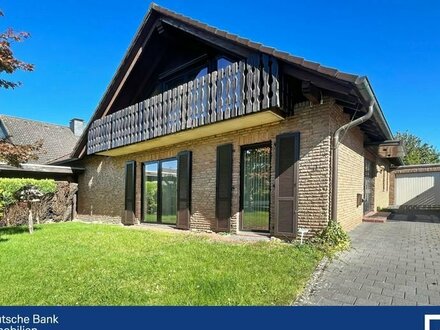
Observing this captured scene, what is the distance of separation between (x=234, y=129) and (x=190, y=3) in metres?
5.06

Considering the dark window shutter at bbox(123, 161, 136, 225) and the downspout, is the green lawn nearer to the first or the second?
the downspout

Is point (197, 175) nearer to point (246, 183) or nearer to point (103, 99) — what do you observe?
point (246, 183)

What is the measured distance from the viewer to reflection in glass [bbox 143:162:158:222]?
11762 mm

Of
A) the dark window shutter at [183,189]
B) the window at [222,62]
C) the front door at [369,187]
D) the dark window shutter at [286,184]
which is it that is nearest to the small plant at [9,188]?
the dark window shutter at [183,189]

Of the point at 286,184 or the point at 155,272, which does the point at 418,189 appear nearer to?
the point at 286,184

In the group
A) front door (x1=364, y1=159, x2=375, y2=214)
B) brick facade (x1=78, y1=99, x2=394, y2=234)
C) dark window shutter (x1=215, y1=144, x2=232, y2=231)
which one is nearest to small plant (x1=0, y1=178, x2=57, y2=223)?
brick facade (x1=78, y1=99, x2=394, y2=234)

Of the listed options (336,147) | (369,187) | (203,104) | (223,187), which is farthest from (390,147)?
(203,104)

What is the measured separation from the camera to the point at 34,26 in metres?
10.0

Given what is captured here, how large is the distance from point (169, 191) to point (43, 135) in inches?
679

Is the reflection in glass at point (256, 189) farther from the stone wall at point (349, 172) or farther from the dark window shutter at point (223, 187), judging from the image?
the stone wall at point (349, 172)

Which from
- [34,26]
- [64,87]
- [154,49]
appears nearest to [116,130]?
[154,49]

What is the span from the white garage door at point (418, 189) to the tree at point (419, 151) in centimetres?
1786

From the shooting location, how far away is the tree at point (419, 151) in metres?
37.0

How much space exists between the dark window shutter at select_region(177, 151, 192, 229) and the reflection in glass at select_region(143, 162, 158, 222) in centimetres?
178
